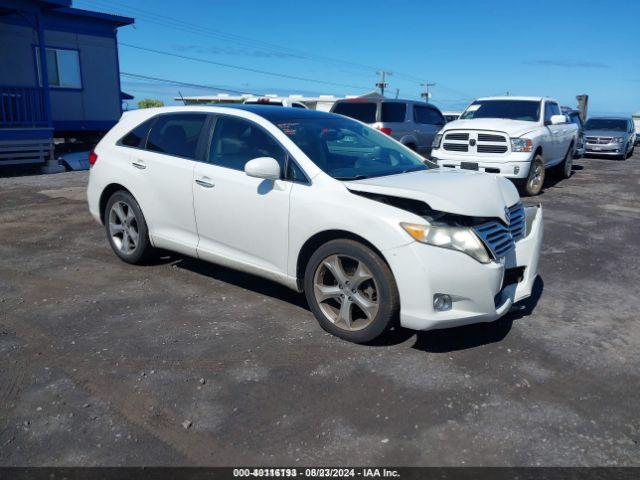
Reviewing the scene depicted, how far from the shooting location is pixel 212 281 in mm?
5340

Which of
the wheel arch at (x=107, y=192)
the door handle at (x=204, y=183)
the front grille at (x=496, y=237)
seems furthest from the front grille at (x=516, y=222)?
the wheel arch at (x=107, y=192)

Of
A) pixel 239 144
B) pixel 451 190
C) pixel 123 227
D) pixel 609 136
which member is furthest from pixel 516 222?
pixel 609 136

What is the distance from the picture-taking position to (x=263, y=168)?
4.07 metres

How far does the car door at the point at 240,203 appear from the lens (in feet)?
13.9

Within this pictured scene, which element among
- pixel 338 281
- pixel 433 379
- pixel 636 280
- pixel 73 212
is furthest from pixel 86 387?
pixel 73 212

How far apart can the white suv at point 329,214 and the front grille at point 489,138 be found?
5.68 metres

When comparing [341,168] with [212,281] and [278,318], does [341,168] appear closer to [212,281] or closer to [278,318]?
[278,318]

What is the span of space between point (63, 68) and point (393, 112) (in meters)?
10.9

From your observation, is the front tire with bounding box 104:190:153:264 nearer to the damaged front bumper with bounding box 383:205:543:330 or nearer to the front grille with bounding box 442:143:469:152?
the damaged front bumper with bounding box 383:205:543:330

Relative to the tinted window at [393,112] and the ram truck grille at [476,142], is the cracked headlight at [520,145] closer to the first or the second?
the ram truck grille at [476,142]

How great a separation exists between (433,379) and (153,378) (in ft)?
5.93

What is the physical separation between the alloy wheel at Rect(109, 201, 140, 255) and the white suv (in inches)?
0.9

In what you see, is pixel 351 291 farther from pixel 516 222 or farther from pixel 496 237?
pixel 516 222

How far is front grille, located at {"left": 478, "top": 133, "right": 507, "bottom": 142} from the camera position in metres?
10.2
